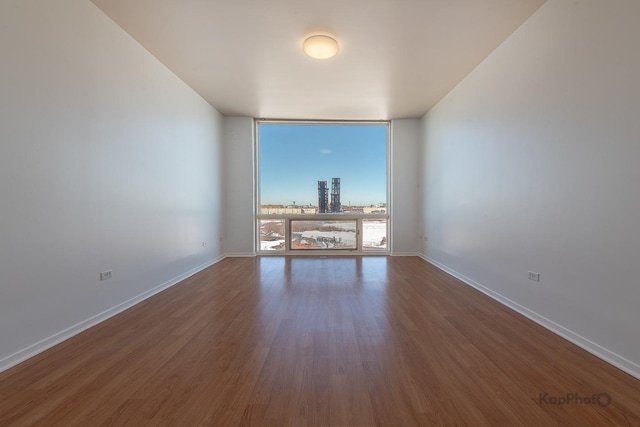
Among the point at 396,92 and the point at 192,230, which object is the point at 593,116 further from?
the point at 192,230

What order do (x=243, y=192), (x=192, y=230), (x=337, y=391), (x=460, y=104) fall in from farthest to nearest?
(x=243, y=192) → (x=192, y=230) → (x=460, y=104) → (x=337, y=391)

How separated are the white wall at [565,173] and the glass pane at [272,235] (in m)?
3.95

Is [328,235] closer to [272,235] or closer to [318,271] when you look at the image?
[272,235]

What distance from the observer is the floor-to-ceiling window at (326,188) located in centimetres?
619

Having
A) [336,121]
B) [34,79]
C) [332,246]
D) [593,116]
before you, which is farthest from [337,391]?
[336,121]

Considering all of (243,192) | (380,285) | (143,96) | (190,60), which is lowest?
(380,285)

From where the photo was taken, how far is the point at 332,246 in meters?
6.32

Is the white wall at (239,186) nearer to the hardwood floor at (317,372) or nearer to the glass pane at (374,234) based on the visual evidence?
the glass pane at (374,234)

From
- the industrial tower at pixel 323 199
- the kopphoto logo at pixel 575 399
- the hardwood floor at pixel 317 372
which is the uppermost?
the industrial tower at pixel 323 199

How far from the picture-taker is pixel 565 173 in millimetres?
2236

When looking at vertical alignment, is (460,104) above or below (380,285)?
above

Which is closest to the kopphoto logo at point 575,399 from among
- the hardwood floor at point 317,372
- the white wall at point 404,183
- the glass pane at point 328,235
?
the hardwood floor at point 317,372

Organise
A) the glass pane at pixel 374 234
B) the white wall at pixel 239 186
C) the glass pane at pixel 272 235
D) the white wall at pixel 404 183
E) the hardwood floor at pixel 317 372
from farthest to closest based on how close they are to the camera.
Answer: the glass pane at pixel 374 234, the glass pane at pixel 272 235, the white wall at pixel 404 183, the white wall at pixel 239 186, the hardwood floor at pixel 317 372

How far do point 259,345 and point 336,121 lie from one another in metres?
5.13
